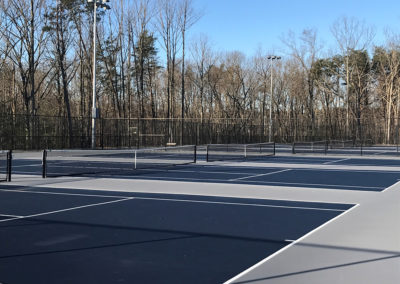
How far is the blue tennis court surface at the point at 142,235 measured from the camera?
5293mm

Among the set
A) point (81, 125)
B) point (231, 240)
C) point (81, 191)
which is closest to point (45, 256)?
point (231, 240)

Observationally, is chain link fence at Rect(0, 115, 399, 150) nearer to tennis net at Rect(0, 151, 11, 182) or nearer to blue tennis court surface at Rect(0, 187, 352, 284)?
tennis net at Rect(0, 151, 11, 182)

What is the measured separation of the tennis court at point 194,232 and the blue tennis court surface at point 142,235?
15 mm

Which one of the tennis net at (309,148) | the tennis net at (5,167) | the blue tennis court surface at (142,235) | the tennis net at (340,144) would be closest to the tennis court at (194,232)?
the blue tennis court surface at (142,235)

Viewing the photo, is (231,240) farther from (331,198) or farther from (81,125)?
(81,125)

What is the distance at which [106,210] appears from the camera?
965 centimetres

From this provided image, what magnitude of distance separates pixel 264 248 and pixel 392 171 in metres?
15.3

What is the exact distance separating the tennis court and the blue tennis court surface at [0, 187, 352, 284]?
1 cm

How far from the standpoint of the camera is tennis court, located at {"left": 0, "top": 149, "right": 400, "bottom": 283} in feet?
17.4

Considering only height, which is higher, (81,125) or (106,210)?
(81,125)

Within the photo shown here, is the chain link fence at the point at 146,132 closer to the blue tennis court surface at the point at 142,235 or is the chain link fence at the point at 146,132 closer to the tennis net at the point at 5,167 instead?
the tennis net at the point at 5,167

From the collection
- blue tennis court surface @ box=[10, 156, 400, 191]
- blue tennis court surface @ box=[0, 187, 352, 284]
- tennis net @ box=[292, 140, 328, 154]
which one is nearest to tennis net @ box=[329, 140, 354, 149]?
tennis net @ box=[292, 140, 328, 154]

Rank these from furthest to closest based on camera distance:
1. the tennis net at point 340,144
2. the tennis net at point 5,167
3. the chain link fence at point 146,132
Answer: the tennis net at point 340,144 → the chain link fence at point 146,132 → the tennis net at point 5,167

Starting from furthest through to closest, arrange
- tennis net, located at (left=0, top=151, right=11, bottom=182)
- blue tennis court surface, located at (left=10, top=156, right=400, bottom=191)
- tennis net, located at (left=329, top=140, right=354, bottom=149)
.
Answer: tennis net, located at (left=329, top=140, right=354, bottom=149) → blue tennis court surface, located at (left=10, top=156, right=400, bottom=191) → tennis net, located at (left=0, top=151, right=11, bottom=182)
